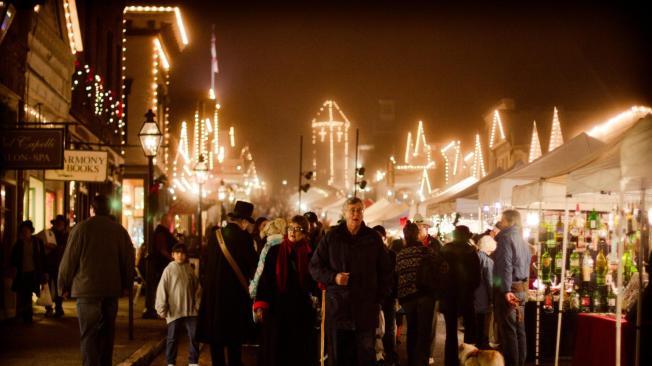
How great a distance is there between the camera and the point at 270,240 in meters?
9.44

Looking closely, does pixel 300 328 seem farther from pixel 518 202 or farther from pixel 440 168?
pixel 440 168

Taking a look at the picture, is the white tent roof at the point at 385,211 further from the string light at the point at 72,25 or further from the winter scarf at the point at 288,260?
the winter scarf at the point at 288,260

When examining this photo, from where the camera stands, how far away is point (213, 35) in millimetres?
90688

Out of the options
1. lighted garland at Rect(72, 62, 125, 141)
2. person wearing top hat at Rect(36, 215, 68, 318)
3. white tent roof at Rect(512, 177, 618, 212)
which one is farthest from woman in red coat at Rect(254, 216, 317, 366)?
lighted garland at Rect(72, 62, 125, 141)

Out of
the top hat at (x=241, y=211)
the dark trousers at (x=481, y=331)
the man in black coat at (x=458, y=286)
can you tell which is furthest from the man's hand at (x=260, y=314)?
the dark trousers at (x=481, y=331)

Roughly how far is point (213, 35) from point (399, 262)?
81896 millimetres

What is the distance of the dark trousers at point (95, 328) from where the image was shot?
9.52 meters

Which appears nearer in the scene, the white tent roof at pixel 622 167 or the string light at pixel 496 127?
the white tent roof at pixel 622 167

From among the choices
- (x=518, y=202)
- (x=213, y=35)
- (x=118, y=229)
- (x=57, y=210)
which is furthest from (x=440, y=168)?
(x=118, y=229)

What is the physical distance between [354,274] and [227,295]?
1970 mm

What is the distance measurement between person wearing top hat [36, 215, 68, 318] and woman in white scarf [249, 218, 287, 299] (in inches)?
333

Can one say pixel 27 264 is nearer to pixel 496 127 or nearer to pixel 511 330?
pixel 511 330

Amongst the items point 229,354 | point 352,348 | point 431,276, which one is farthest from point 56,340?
point 352,348

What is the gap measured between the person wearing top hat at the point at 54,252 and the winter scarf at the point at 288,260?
29.0 feet
